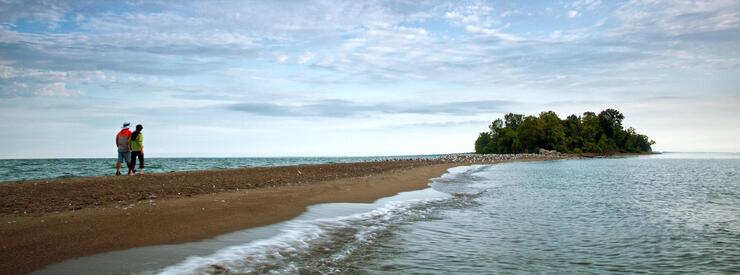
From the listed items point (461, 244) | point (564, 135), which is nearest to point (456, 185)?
point (461, 244)

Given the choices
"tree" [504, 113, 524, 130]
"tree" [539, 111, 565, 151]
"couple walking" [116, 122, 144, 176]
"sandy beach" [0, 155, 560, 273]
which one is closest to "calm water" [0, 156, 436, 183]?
"couple walking" [116, 122, 144, 176]

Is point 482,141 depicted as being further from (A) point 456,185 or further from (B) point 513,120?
(A) point 456,185

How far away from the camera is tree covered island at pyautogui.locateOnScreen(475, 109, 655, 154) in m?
120

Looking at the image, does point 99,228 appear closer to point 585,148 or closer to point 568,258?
point 568,258

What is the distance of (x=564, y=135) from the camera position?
402ft

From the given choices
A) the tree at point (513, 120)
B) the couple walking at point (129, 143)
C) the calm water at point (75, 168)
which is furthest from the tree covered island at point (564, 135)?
the couple walking at point (129, 143)

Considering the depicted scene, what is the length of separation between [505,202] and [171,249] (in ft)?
35.2

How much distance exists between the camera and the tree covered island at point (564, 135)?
11956 cm

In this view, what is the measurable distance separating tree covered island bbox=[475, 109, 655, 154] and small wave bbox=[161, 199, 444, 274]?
11679 centimetres

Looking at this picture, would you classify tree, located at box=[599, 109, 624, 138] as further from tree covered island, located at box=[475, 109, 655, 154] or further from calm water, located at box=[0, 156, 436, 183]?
calm water, located at box=[0, 156, 436, 183]

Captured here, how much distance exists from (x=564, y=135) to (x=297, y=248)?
129137mm

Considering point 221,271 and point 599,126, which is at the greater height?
point 599,126

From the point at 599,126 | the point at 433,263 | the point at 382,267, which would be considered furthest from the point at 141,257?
the point at 599,126

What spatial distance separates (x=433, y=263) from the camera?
613 centimetres
